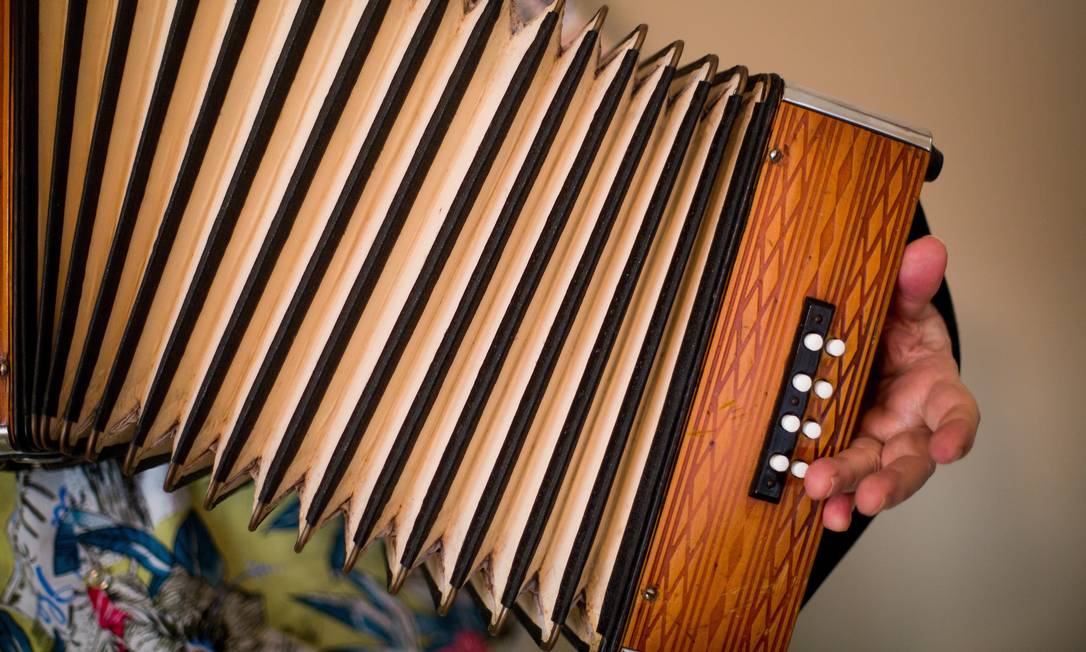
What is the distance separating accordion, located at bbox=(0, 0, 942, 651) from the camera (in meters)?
0.64

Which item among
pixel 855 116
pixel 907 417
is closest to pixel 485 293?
pixel 855 116

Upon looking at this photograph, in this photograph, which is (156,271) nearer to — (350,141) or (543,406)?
(350,141)

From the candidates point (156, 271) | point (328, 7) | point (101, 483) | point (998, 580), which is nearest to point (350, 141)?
point (328, 7)

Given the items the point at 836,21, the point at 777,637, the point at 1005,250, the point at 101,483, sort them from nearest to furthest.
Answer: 1. the point at 777,637
2. the point at 101,483
3. the point at 836,21
4. the point at 1005,250

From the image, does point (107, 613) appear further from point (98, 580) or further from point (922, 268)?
point (922, 268)

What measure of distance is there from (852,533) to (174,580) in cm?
78

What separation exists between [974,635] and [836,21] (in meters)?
1.03

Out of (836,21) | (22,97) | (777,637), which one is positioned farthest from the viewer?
(836,21)

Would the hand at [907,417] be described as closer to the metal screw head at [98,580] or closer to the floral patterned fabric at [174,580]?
the floral patterned fabric at [174,580]

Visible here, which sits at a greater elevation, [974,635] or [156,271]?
[156,271]

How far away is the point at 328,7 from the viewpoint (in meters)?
0.61

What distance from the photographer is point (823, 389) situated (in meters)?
0.70

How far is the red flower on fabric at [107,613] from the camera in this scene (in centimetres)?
86

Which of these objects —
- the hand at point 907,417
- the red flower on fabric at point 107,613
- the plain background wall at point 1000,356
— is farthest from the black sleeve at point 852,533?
the red flower on fabric at point 107,613
